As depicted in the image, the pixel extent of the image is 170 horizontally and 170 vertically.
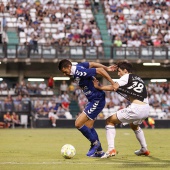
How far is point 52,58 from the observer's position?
40.4 m

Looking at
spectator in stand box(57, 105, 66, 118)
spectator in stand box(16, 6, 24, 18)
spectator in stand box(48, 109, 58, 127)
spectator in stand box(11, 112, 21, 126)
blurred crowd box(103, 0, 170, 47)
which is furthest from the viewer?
spectator in stand box(16, 6, 24, 18)

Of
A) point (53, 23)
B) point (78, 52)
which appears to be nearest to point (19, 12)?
point (53, 23)

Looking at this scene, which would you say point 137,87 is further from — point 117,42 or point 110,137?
point 117,42

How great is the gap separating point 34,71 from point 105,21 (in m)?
5.80

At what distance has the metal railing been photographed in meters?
40.0

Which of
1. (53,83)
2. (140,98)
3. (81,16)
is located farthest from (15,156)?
(81,16)

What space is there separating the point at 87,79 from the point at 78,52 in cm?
2622

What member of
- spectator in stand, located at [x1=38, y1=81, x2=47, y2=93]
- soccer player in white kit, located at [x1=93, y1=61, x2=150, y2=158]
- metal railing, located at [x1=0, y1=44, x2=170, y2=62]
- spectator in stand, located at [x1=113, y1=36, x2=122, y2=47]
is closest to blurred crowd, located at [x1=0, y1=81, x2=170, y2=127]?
spectator in stand, located at [x1=38, y1=81, x2=47, y2=93]

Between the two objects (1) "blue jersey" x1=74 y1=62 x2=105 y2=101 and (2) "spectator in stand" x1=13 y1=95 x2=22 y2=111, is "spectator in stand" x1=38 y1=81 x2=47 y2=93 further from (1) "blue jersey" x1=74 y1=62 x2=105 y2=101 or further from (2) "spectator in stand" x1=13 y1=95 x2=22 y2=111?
(1) "blue jersey" x1=74 y1=62 x2=105 y2=101

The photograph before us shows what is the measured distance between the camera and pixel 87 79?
14.2m

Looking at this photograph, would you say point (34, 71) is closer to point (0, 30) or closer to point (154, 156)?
point (0, 30)

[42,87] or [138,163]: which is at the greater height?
[138,163]

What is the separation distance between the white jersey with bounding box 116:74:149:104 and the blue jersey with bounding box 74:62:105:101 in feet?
2.18

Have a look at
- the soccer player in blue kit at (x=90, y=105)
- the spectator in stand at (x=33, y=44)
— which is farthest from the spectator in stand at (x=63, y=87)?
the soccer player in blue kit at (x=90, y=105)
